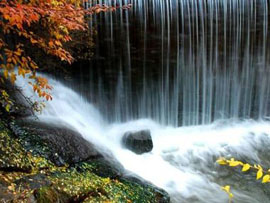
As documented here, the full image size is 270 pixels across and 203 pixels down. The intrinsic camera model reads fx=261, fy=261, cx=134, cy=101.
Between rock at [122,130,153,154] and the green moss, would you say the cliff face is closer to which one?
the green moss

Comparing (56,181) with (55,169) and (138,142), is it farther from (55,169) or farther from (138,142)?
(138,142)

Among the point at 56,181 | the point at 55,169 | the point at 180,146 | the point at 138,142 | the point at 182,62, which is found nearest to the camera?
the point at 56,181

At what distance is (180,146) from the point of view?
8023mm

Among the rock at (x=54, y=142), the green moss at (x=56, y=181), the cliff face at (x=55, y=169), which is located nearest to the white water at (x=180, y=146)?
the rock at (x=54, y=142)

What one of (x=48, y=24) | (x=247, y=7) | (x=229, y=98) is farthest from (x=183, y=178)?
(x=247, y=7)

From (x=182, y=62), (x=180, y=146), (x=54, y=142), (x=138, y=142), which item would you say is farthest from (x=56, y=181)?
(x=182, y=62)

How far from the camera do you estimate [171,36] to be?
8.72m

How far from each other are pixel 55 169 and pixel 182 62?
656cm

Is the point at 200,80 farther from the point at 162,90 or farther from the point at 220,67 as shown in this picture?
the point at 162,90

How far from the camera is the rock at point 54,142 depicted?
3883mm

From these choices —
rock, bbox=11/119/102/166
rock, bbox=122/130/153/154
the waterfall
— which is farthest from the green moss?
the waterfall

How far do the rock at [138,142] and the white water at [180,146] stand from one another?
160 millimetres

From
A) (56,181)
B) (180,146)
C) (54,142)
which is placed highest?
(54,142)

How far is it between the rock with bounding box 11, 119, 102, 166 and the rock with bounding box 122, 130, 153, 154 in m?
2.02
